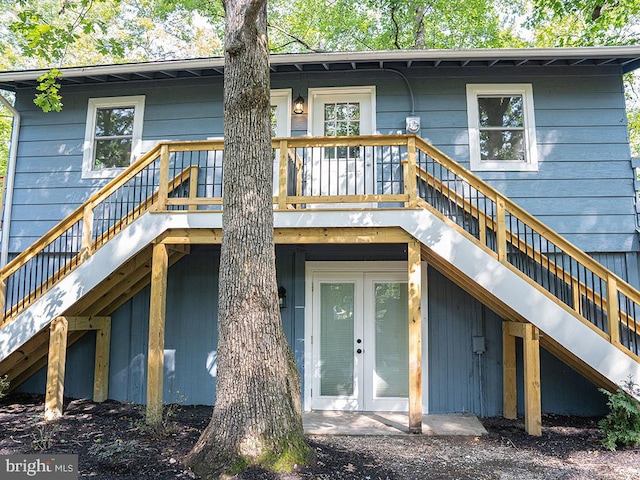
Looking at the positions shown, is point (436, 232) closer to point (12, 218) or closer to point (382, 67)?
point (382, 67)

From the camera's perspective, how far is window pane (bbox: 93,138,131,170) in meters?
7.75

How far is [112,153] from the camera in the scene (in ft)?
25.5

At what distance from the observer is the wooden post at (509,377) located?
654 cm

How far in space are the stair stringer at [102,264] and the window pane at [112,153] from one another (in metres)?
2.31

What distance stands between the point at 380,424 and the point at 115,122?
6285 mm

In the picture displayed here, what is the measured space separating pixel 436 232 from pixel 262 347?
2621 mm

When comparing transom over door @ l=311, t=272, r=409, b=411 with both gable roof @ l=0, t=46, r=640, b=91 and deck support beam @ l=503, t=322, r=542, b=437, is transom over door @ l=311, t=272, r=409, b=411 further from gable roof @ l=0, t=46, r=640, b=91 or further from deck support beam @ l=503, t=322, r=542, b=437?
gable roof @ l=0, t=46, r=640, b=91

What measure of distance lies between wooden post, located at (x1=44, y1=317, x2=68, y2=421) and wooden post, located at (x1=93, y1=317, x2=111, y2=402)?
41.4 inches

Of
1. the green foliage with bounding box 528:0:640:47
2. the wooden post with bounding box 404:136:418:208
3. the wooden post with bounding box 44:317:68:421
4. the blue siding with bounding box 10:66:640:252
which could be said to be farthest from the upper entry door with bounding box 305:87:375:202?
the green foliage with bounding box 528:0:640:47

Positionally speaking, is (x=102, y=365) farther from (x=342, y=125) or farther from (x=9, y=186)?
(x=342, y=125)

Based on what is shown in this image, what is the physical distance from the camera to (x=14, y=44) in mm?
15812

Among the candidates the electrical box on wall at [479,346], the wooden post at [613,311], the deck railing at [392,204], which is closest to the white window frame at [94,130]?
the deck railing at [392,204]

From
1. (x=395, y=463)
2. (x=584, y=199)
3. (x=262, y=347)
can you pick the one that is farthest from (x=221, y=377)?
(x=584, y=199)

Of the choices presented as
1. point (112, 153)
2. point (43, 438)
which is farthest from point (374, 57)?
point (43, 438)
